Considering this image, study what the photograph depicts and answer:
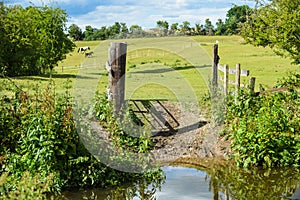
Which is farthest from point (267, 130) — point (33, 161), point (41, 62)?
point (41, 62)

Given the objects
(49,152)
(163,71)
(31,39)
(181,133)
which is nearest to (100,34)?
(31,39)

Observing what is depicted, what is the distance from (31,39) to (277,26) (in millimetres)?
18887

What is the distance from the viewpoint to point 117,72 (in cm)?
1124

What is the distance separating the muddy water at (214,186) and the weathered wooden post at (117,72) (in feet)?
6.39

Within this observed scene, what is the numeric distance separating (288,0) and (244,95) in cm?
309

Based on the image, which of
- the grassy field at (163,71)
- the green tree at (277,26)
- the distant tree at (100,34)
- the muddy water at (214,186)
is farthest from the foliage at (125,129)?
the distant tree at (100,34)

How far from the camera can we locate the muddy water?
8.47m

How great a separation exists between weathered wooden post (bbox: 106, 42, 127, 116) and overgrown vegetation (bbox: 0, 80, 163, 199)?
221 cm

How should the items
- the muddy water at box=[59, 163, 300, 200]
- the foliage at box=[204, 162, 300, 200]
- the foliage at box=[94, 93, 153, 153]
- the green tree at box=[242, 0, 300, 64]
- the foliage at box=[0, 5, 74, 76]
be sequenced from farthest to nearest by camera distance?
1. the foliage at box=[0, 5, 74, 76]
2. the green tree at box=[242, 0, 300, 64]
3. the foliage at box=[94, 93, 153, 153]
4. the foliage at box=[204, 162, 300, 200]
5. the muddy water at box=[59, 163, 300, 200]

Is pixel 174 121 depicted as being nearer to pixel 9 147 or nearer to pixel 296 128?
pixel 296 128

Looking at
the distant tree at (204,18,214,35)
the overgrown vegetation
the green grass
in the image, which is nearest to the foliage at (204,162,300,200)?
the overgrown vegetation

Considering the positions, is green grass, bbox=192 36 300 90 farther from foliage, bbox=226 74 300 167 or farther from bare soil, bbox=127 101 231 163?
foliage, bbox=226 74 300 167

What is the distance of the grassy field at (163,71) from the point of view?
18.2 meters

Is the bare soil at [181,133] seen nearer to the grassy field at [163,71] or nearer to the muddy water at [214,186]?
the muddy water at [214,186]
